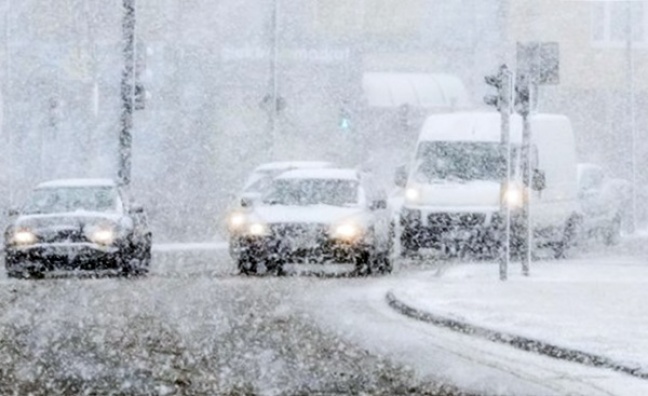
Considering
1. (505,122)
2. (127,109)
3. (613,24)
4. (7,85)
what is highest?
(613,24)

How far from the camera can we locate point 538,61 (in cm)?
2247

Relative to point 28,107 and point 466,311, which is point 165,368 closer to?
point 466,311

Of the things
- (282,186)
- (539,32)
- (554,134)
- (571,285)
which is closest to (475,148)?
(554,134)

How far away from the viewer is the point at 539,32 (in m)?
52.2

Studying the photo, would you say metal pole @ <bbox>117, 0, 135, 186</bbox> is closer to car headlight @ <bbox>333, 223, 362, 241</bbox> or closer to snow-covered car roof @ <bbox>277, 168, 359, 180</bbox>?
snow-covered car roof @ <bbox>277, 168, 359, 180</bbox>

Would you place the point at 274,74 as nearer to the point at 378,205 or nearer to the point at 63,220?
the point at 378,205

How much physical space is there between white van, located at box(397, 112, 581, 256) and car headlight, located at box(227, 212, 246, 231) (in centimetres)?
390

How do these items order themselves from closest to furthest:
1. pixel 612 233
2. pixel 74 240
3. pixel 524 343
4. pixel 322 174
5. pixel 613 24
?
pixel 524 343 < pixel 74 240 < pixel 322 174 < pixel 612 233 < pixel 613 24

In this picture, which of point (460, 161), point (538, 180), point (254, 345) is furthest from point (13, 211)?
point (254, 345)

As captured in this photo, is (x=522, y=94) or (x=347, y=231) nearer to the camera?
(x=522, y=94)

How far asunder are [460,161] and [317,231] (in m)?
5.75

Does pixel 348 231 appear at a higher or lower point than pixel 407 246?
higher

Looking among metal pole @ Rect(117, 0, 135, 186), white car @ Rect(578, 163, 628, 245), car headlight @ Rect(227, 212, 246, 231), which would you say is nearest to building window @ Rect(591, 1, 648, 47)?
white car @ Rect(578, 163, 628, 245)

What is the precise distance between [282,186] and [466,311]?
9.04m
